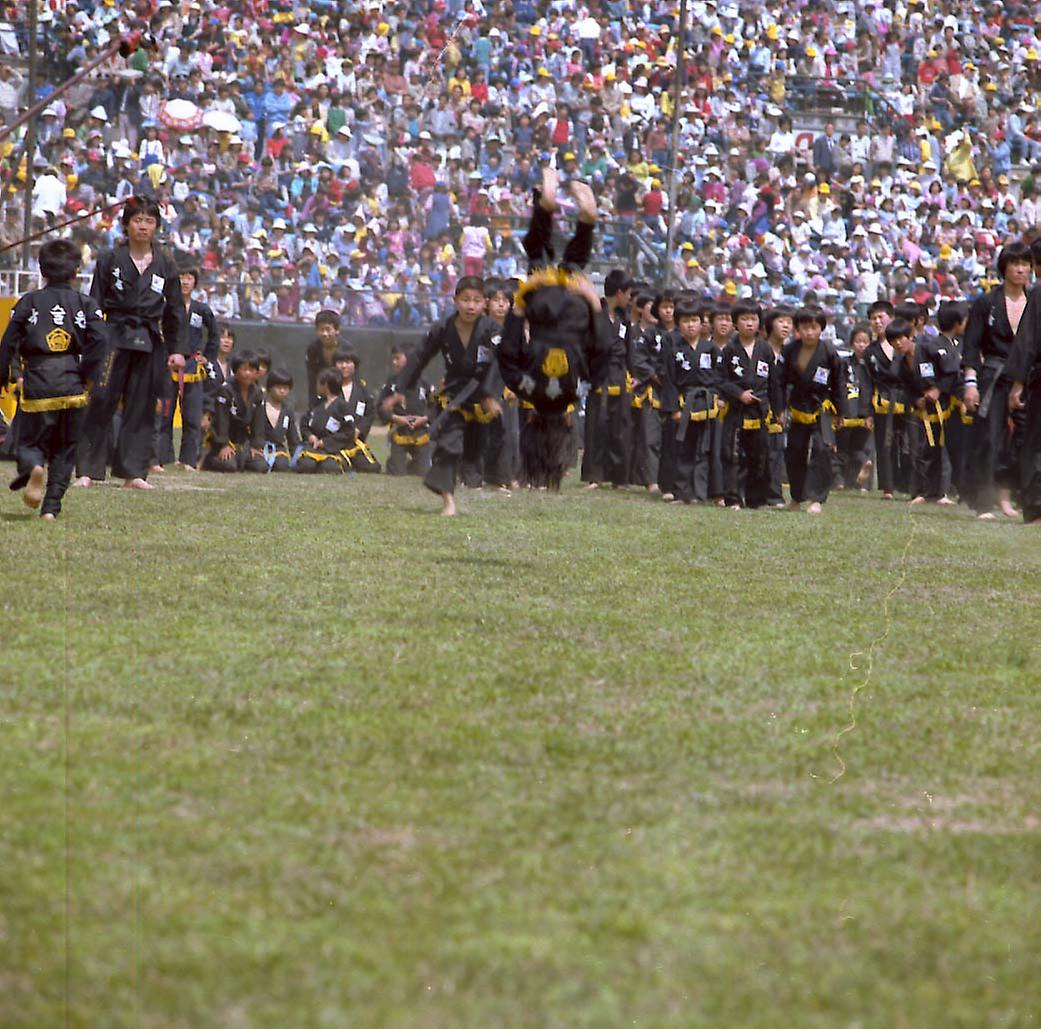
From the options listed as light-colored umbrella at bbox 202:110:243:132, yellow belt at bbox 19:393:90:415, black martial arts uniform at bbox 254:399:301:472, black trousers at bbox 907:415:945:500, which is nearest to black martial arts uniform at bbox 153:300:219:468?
black martial arts uniform at bbox 254:399:301:472

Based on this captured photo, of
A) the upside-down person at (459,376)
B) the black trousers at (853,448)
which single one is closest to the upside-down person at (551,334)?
the upside-down person at (459,376)

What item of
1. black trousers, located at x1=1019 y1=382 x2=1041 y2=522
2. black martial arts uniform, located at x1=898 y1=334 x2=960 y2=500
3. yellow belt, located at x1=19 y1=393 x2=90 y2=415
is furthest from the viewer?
black martial arts uniform, located at x1=898 y1=334 x2=960 y2=500

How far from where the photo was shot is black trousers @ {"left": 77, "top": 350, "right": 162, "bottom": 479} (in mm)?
14727

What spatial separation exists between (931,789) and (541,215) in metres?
5.91

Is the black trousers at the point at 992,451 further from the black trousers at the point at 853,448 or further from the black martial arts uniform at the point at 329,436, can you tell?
the black martial arts uniform at the point at 329,436

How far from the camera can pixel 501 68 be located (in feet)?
95.2

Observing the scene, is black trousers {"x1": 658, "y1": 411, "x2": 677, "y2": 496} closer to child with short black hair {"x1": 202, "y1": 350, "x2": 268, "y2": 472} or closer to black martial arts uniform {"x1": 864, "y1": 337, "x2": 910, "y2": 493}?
black martial arts uniform {"x1": 864, "y1": 337, "x2": 910, "y2": 493}

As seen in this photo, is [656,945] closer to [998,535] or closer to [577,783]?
[577,783]

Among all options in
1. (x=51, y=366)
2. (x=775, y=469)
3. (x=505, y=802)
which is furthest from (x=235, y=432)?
(x=505, y=802)

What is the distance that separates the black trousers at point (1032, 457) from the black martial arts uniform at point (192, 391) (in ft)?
26.4

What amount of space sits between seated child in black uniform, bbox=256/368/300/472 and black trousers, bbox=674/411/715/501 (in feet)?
15.3

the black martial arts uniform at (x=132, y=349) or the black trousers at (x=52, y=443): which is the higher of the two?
the black martial arts uniform at (x=132, y=349)

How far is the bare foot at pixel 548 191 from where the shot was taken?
10.2 metres

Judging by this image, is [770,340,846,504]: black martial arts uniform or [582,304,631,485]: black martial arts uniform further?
[582,304,631,485]: black martial arts uniform
